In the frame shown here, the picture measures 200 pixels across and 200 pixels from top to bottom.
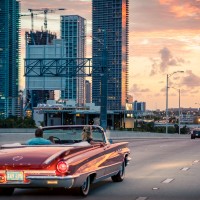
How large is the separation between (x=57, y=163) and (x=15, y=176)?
0.74 metres

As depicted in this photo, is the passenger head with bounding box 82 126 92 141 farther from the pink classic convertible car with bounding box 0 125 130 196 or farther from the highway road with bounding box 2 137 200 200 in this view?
the highway road with bounding box 2 137 200 200

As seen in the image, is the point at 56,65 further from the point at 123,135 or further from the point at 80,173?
the point at 80,173

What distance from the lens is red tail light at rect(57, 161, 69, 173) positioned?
11859 mm

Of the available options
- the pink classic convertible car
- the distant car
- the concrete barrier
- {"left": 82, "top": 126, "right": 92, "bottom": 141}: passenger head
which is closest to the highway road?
the pink classic convertible car

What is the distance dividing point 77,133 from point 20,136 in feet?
128

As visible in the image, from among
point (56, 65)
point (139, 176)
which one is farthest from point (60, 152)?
point (56, 65)

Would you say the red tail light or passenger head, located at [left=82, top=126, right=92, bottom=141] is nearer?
the red tail light

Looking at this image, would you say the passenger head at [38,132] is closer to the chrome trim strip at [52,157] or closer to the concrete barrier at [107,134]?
the chrome trim strip at [52,157]

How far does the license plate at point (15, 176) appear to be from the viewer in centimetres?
1184

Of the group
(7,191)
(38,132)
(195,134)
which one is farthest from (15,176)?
(195,134)

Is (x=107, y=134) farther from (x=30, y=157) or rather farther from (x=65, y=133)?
(x=30, y=157)

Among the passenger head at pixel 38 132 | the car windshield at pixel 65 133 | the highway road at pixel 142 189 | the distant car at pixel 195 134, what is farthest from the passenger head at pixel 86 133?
the distant car at pixel 195 134

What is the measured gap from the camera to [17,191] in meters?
13.5

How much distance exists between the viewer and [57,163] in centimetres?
1188
